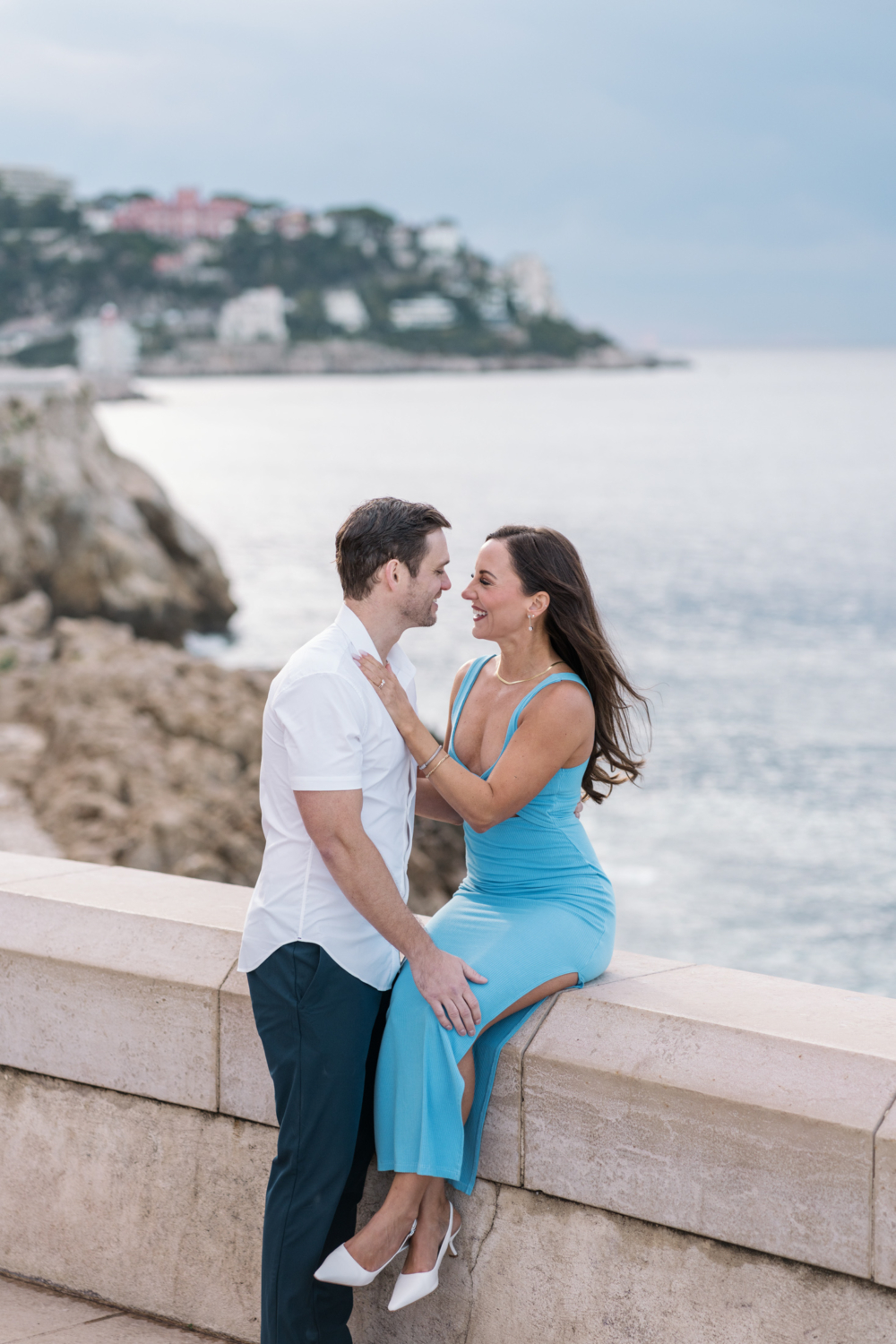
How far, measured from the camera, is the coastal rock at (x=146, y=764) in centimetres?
1140

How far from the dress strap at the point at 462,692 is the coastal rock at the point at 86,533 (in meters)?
20.4

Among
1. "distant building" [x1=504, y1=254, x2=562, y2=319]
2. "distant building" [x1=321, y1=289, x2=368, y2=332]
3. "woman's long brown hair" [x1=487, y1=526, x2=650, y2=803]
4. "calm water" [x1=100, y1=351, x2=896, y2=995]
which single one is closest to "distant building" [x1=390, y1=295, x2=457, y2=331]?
"distant building" [x1=321, y1=289, x2=368, y2=332]

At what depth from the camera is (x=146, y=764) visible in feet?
43.1

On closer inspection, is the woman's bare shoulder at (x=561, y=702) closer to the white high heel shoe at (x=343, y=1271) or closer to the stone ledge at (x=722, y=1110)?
the stone ledge at (x=722, y=1110)

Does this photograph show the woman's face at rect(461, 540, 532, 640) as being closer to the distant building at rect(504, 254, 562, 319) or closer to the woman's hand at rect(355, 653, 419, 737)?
the woman's hand at rect(355, 653, 419, 737)

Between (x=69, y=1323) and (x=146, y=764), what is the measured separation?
1031 cm

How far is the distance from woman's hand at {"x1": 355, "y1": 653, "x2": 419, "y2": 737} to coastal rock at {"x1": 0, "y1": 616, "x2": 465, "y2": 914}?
27.1 feet

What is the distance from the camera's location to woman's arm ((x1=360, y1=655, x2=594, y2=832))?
2.68m

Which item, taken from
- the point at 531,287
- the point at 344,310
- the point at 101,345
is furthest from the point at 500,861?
the point at 531,287

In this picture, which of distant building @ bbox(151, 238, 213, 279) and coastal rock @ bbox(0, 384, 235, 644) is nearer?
coastal rock @ bbox(0, 384, 235, 644)

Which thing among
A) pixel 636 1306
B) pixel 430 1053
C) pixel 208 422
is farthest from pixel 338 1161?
pixel 208 422

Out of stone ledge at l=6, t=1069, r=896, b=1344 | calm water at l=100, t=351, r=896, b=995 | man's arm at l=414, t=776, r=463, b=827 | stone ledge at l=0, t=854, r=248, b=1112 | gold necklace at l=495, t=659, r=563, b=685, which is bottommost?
calm water at l=100, t=351, r=896, b=995

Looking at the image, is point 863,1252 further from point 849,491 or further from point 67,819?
point 849,491

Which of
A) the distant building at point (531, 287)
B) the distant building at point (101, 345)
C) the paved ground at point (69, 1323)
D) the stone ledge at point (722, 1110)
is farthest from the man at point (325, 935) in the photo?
the distant building at point (531, 287)
